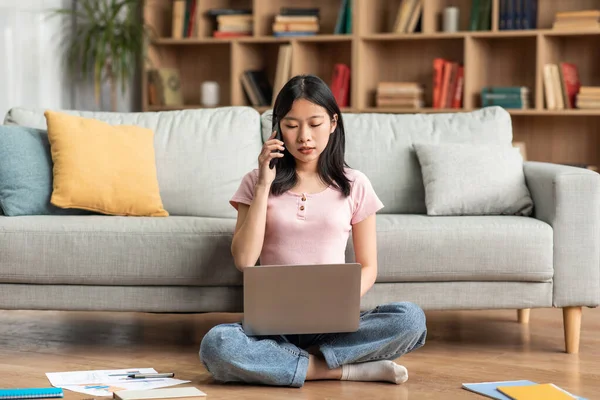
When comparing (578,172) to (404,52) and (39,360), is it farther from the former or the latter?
(404,52)

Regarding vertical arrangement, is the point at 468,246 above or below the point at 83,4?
below

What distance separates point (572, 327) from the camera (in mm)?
2846

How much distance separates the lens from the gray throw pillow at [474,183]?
305 cm

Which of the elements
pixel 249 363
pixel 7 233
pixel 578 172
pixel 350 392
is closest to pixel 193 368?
pixel 249 363

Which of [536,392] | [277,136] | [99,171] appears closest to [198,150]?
[99,171]

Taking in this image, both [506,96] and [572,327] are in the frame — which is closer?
[572,327]

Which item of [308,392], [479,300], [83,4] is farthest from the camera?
[83,4]

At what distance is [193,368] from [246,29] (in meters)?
2.99

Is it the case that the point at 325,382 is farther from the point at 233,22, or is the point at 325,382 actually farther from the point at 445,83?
the point at 233,22

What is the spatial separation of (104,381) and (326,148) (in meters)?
0.87

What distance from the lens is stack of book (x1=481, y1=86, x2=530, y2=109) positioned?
4.75 meters

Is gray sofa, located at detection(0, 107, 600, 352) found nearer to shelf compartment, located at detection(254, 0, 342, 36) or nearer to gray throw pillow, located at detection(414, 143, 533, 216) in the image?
gray throw pillow, located at detection(414, 143, 533, 216)

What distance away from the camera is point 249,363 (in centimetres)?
236

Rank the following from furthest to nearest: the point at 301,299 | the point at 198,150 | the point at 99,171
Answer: the point at 198,150 < the point at 99,171 < the point at 301,299
